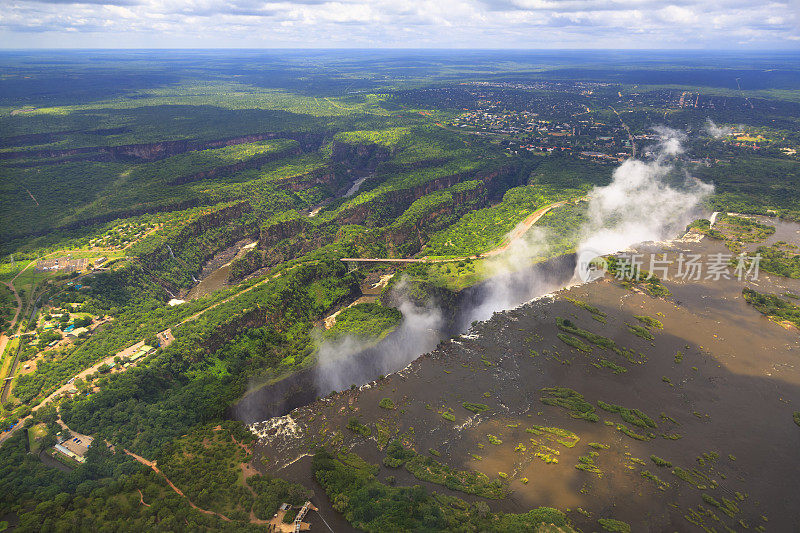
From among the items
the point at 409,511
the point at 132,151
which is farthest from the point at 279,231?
the point at 132,151

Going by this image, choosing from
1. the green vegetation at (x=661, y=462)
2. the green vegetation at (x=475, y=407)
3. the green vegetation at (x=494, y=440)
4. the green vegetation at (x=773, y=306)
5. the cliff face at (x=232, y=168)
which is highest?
the cliff face at (x=232, y=168)

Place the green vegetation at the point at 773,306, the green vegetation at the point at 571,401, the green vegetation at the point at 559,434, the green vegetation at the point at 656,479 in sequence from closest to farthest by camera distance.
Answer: the green vegetation at the point at 656,479 < the green vegetation at the point at 559,434 < the green vegetation at the point at 571,401 < the green vegetation at the point at 773,306

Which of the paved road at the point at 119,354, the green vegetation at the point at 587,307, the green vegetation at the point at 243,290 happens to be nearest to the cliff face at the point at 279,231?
the green vegetation at the point at 243,290

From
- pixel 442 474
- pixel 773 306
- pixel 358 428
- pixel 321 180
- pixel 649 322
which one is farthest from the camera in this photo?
pixel 321 180

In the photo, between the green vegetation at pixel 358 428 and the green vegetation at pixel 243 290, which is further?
the green vegetation at pixel 358 428

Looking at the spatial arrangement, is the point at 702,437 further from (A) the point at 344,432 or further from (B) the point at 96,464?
(B) the point at 96,464

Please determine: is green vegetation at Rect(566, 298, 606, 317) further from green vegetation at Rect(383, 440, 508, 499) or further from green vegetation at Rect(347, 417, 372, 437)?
green vegetation at Rect(347, 417, 372, 437)

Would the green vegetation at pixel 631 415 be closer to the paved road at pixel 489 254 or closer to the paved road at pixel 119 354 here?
the paved road at pixel 489 254

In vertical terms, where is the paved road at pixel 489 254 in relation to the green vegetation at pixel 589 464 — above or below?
above

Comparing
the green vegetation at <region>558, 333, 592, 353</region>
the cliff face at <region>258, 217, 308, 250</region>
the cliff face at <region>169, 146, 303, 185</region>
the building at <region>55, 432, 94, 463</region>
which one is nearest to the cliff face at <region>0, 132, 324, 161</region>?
the cliff face at <region>169, 146, 303, 185</region>

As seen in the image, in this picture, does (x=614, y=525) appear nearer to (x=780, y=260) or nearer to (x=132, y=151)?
(x=780, y=260)

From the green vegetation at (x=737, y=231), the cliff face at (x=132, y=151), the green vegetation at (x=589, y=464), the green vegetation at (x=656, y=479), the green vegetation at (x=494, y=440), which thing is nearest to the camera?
the green vegetation at (x=656, y=479)
